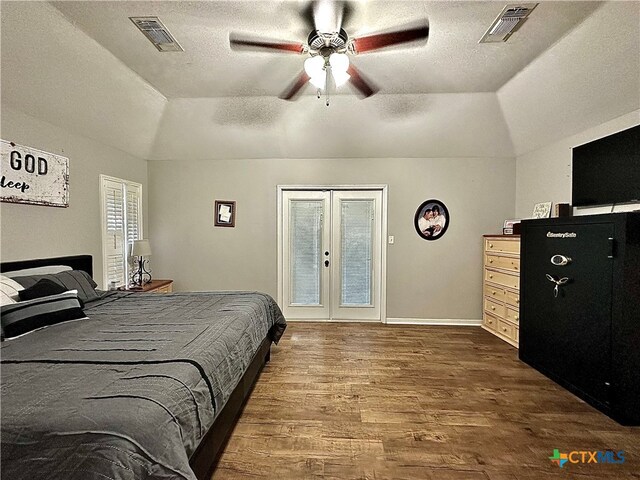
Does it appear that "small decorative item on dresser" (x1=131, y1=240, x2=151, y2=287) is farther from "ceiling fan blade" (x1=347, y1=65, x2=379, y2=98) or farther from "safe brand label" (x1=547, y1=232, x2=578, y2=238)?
"safe brand label" (x1=547, y1=232, x2=578, y2=238)

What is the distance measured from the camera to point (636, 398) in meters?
2.51

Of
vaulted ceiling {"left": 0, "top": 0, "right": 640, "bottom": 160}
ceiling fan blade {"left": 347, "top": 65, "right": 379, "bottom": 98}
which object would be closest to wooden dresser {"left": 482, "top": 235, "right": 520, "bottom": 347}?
vaulted ceiling {"left": 0, "top": 0, "right": 640, "bottom": 160}

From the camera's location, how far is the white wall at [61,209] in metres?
3.04

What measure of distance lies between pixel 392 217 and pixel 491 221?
149cm

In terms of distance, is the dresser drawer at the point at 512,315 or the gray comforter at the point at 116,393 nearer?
the gray comforter at the point at 116,393

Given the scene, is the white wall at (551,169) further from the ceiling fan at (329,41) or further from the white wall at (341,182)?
the ceiling fan at (329,41)

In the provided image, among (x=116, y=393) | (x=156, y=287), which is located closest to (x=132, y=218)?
(x=156, y=287)

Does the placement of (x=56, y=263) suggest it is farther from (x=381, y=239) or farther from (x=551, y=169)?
(x=551, y=169)

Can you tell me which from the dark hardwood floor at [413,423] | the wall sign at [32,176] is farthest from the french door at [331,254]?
the wall sign at [32,176]

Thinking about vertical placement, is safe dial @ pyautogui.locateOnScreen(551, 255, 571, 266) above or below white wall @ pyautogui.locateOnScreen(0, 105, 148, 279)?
below

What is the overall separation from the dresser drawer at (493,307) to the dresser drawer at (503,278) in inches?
11.8

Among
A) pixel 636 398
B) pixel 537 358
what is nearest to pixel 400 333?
pixel 537 358

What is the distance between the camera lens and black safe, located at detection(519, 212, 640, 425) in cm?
251

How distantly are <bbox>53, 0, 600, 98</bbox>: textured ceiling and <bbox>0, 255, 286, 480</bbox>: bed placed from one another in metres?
2.28
